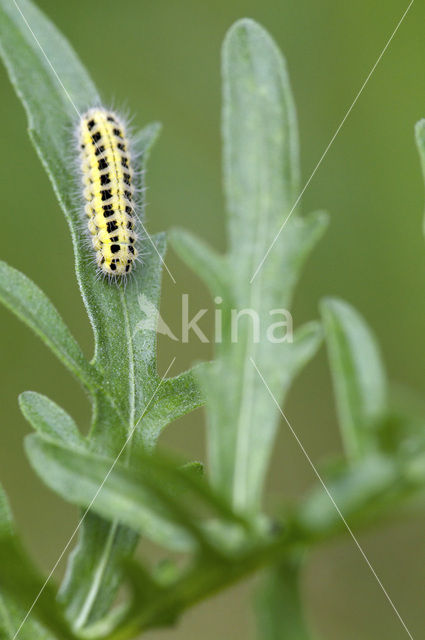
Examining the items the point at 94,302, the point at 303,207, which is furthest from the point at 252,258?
the point at 303,207

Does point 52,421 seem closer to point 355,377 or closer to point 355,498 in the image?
point 355,377

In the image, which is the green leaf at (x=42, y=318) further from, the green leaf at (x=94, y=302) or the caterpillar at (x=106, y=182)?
the caterpillar at (x=106, y=182)

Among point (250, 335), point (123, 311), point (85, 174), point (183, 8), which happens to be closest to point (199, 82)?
point (183, 8)

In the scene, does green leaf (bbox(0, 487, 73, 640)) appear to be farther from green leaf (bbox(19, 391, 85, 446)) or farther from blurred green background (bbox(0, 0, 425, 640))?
blurred green background (bbox(0, 0, 425, 640))

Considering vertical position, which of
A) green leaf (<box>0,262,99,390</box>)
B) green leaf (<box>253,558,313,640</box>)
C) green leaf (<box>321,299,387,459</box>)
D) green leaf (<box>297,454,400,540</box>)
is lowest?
green leaf (<box>253,558,313,640</box>)

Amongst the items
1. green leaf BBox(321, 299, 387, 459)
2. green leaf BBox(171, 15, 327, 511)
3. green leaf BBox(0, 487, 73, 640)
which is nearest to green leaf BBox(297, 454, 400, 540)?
green leaf BBox(321, 299, 387, 459)

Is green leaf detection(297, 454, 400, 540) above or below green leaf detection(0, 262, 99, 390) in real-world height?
below

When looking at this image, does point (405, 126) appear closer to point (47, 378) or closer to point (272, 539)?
point (47, 378)
